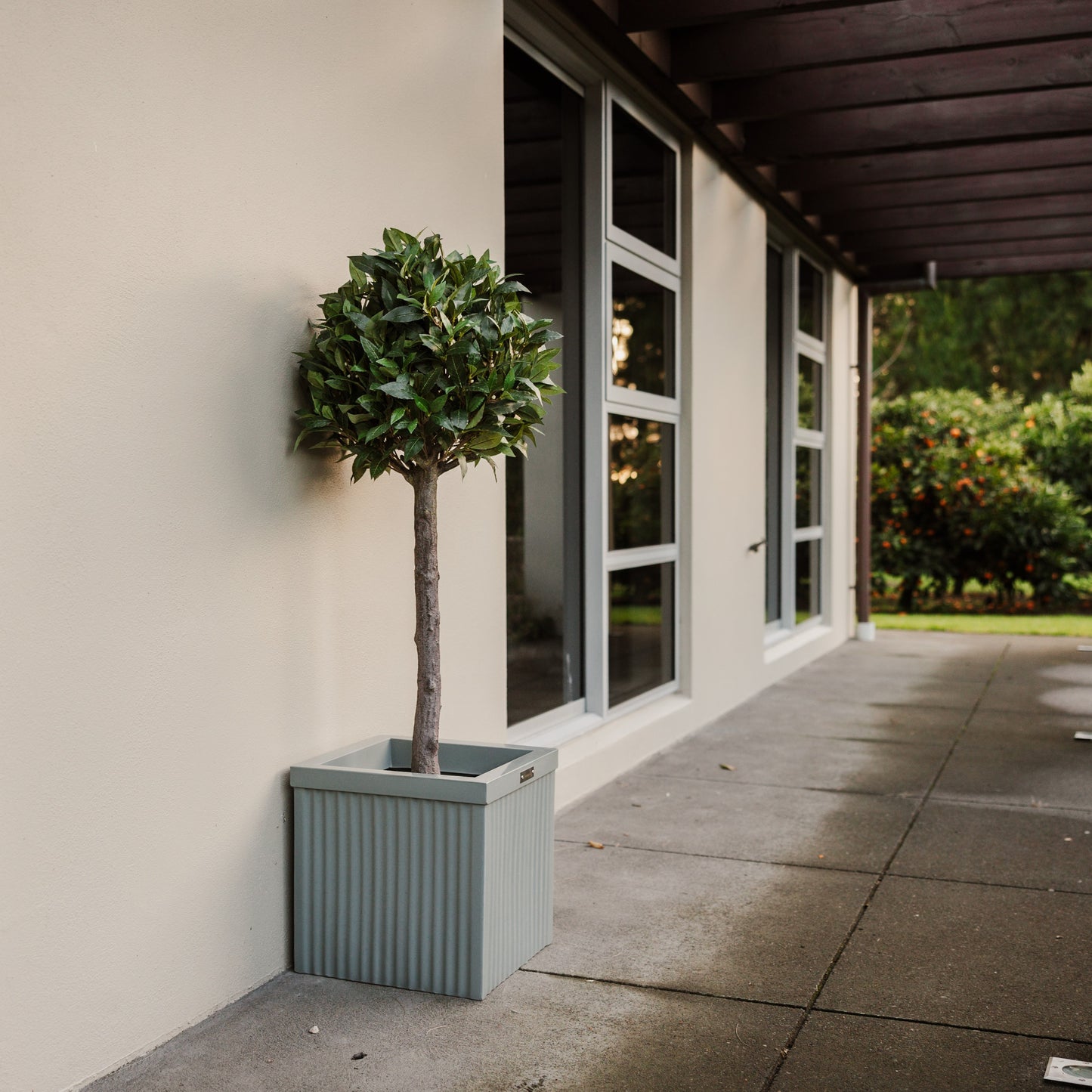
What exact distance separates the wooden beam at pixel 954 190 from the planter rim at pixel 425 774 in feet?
17.2

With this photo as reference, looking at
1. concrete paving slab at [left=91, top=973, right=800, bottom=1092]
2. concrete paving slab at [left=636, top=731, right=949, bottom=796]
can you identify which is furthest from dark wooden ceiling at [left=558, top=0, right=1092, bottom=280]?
concrete paving slab at [left=91, top=973, right=800, bottom=1092]

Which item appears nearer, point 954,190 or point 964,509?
point 954,190

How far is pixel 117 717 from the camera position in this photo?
8.13 ft

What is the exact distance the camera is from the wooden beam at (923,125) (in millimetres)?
5883

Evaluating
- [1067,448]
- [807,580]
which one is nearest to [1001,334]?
[1067,448]

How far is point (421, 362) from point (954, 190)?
5687 millimetres

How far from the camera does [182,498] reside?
2652mm

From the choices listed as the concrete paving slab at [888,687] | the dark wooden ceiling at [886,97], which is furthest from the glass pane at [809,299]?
the concrete paving slab at [888,687]

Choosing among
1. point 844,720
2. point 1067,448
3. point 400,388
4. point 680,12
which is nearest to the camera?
point 400,388

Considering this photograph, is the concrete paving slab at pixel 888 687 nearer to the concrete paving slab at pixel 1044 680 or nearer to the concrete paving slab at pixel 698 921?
the concrete paving slab at pixel 1044 680

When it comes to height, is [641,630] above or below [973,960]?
above

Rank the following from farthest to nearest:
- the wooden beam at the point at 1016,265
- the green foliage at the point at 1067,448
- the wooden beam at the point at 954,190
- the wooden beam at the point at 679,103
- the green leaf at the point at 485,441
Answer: the green foliage at the point at 1067,448
the wooden beam at the point at 1016,265
the wooden beam at the point at 954,190
the wooden beam at the point at 679,103
the green leaf at the point at 485,441

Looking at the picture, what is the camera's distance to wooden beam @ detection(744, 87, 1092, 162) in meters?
5.88

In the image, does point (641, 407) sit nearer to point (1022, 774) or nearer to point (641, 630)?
point (641, 630)
